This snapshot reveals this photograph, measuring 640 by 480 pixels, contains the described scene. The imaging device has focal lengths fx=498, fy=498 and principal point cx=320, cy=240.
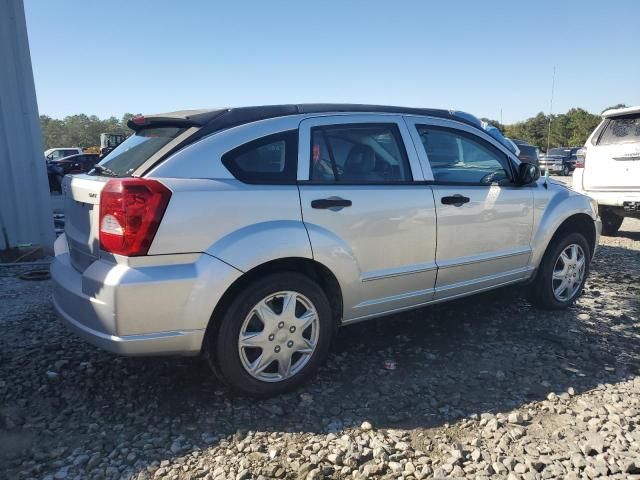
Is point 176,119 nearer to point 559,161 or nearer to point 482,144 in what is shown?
point 482,144

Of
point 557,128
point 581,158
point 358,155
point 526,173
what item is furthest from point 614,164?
point 557,128

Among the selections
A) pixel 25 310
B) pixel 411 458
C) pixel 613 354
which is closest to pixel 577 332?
pixel 613 354

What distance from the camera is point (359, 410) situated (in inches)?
113

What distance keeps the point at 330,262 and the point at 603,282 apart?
3953 mm

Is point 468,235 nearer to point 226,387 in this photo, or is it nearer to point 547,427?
point 547,427

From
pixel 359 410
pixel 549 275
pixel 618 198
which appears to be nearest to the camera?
pixel 359 410

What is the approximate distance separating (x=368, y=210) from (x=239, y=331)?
1082mm

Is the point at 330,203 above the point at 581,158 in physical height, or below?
below

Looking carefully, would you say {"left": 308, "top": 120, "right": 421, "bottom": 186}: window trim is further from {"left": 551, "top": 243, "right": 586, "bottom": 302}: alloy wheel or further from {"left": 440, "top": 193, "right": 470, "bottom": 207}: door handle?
{"left": 551, "top": 243, "right": 586, "bottom": 302}: alloy wheel

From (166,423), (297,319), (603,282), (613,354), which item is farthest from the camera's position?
(603,282)

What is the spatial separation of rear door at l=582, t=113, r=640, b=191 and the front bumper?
675 cm

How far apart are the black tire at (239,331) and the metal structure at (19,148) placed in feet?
15.9

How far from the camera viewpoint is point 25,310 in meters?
4.43

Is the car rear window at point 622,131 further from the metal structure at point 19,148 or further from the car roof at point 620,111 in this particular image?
the metal structure at point 19,148
